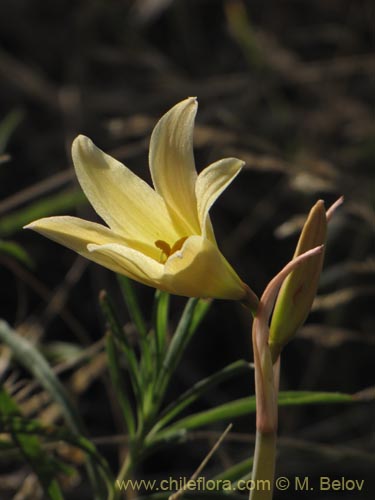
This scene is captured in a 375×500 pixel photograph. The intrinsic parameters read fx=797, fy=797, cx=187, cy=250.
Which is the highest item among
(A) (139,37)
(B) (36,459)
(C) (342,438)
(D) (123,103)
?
(A) (139,37)

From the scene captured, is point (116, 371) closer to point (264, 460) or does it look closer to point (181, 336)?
point (181, 336)

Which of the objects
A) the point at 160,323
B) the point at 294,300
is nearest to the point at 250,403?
the point at 160,323

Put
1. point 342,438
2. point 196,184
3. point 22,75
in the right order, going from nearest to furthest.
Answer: point 196,184, point 342,438, point 22,75

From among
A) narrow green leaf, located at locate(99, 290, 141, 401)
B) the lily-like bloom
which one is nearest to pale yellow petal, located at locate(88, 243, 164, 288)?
the lily-like bloom

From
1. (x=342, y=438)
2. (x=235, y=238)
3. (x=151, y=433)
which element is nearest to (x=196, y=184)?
(x=151, y=433)

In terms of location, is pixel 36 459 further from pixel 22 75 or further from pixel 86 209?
pixel 22 75
